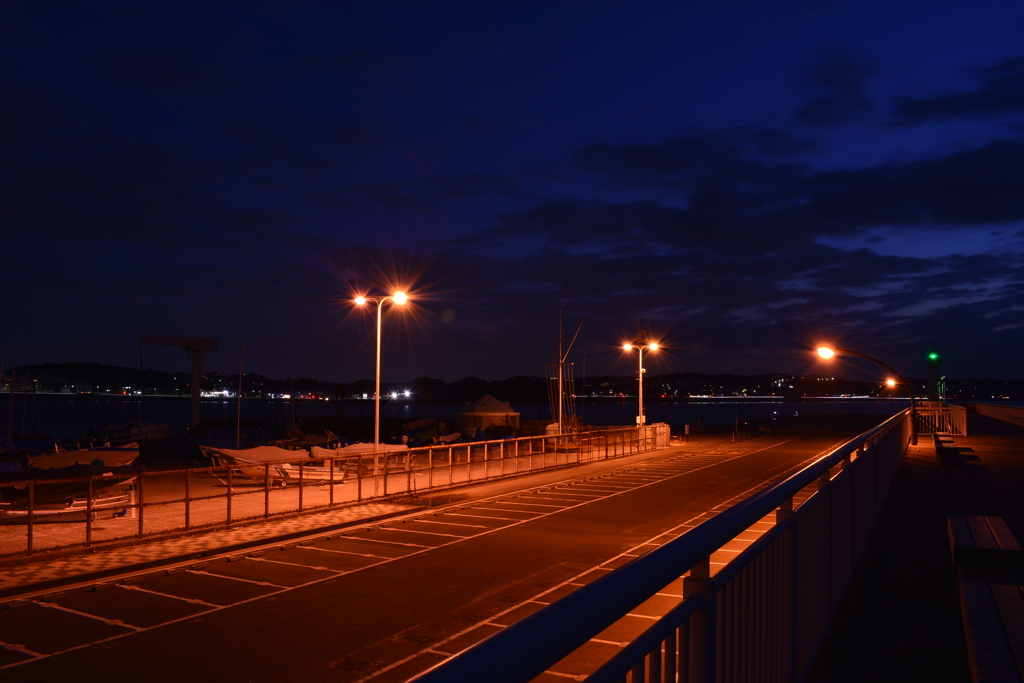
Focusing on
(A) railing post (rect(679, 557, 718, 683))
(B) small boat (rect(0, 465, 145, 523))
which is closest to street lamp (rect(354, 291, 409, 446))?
(B) small boat (rect(0, 465, 145, 523))

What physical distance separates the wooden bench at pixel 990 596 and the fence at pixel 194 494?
37.9 ft

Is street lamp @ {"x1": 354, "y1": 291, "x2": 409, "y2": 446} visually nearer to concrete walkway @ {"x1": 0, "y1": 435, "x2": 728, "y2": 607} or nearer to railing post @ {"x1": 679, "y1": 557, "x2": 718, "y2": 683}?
concrete walkway @ {"x1": 0, "y1": 435, "x2": 728, "y2": 607}

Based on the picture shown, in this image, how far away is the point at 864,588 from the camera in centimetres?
757

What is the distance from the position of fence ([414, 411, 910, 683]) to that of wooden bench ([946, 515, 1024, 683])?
95 centimetres

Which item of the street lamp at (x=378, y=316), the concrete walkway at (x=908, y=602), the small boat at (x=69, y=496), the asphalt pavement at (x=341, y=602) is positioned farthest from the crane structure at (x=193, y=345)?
the concrete walkway at (x=908, y=602)

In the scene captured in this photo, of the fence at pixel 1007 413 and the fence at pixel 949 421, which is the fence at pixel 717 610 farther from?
the fence at pixel 1007 413

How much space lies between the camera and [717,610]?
2.93m

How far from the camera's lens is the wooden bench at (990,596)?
401cm

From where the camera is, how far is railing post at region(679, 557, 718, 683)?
266 cm

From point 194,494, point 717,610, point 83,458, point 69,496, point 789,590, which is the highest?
point 717,610

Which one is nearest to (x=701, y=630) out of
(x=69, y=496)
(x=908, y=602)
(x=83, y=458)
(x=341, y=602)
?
(x=908, y=602)

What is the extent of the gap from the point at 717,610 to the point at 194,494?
71.5 ft

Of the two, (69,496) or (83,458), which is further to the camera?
(83,458)

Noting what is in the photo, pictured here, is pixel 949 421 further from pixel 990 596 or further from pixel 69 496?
pixel 69 496
